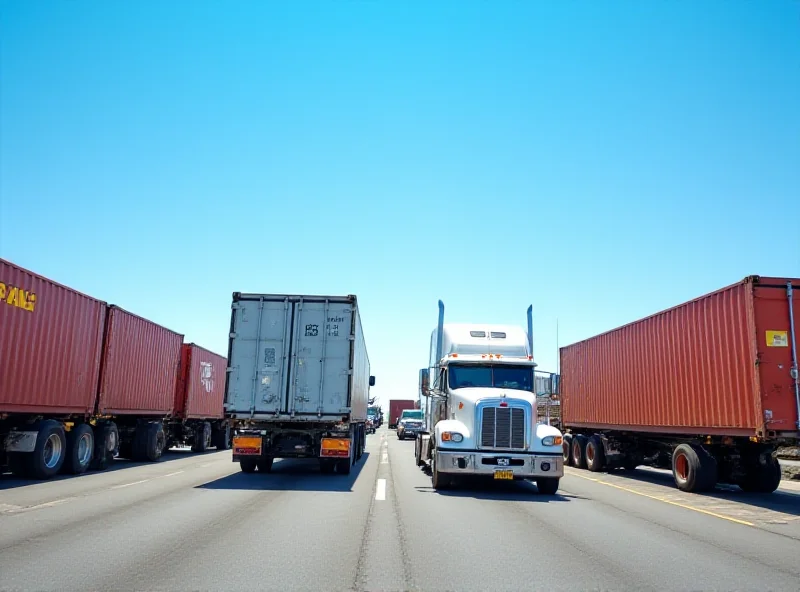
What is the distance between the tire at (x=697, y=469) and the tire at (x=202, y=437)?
1996 cm

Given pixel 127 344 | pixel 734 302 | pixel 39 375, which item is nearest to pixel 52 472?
pixel 39 375

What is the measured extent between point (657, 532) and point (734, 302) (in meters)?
6.34

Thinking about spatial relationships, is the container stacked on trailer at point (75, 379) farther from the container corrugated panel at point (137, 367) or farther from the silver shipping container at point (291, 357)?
the silver shipping container at point (291, 357)

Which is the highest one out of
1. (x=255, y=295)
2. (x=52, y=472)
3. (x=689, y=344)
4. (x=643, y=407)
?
(x=255, y=295)

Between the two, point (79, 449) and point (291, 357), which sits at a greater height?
point (291, 357)

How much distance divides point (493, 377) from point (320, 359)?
4.24 metres

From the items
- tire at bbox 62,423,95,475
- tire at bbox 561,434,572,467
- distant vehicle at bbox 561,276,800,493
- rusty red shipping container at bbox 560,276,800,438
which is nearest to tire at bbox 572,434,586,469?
tire at bbox 561,434,572,467

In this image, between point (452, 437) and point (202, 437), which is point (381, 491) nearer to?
point (452, 437)

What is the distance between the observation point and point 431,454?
48.1ft

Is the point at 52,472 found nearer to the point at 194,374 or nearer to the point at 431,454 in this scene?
the point at 431,454

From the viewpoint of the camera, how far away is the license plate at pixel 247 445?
49.0ft

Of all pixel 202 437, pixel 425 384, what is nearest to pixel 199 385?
pixel 202 437

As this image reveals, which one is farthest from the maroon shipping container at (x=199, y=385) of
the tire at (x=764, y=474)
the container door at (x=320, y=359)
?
the tire at (x=764, y=474)

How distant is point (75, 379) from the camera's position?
53.4ft
